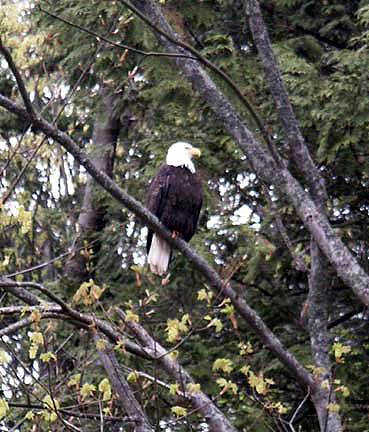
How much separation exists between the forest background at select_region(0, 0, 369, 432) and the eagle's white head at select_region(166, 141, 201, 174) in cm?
46

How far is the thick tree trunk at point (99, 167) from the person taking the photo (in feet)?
30.7

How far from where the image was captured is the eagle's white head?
23.8 ft

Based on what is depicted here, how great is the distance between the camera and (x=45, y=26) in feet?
27.2

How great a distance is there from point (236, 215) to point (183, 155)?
3.23 ft

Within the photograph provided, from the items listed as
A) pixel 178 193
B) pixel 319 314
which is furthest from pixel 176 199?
pixel 319 314

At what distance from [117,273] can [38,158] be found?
2108mm

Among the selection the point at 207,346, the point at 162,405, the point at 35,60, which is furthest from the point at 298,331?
the point at 35,60

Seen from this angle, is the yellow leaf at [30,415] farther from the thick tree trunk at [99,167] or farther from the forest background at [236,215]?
the thick tree trunk at [99,167]

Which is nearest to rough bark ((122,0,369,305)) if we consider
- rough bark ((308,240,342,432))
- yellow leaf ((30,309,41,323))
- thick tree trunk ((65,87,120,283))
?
rough bark ((308,240,342,432))

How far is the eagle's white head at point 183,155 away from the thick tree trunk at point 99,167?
1990 millimetres

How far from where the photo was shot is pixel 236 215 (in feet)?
26.5

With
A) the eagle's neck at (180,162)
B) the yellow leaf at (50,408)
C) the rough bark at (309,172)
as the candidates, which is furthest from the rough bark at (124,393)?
the eagle's neck at (180,162)

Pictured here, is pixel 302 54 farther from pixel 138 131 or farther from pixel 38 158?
pixel 38 158

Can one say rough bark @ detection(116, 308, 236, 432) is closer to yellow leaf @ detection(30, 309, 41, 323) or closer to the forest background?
the forest background
